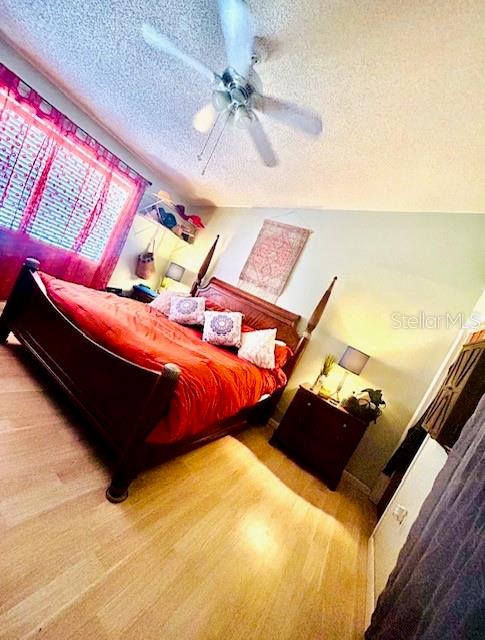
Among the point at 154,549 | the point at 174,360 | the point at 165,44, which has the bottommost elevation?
the point at 154,549

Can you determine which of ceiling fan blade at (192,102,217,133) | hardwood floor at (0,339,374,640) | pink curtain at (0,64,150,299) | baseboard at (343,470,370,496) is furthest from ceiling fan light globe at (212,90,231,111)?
baseboard at (343,470,370,496)

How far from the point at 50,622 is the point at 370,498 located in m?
2.57

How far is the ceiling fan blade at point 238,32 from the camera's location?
116 cm

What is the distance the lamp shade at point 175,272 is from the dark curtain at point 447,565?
13.0 feet

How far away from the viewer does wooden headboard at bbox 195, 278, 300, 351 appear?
10.2 ft

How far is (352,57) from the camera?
139 centimetres

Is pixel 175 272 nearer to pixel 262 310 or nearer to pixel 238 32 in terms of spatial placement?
pixel 262 310

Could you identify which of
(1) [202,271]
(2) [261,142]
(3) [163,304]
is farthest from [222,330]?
(2) [261,142]

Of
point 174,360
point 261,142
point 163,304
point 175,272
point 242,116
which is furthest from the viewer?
point 175,272

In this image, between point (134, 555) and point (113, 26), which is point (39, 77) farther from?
point (134, 555)

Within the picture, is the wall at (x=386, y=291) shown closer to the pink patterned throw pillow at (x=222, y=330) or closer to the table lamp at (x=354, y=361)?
the table lamp at (x=354, y=361)

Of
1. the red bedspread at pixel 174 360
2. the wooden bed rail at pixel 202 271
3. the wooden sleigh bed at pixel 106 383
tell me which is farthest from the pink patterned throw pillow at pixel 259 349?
the wooden bed rail at pixel 202 271

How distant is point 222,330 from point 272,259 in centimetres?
134

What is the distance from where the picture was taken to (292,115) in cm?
189
